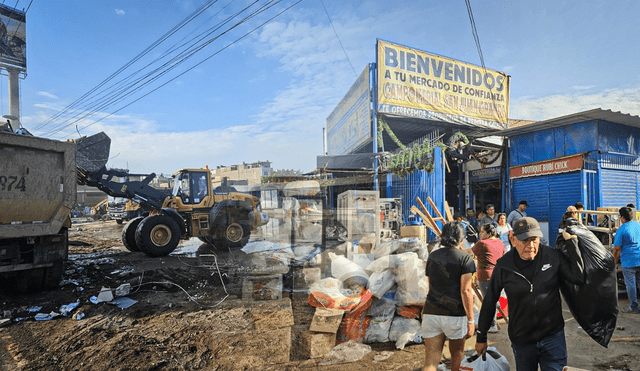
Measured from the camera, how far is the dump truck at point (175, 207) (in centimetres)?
880

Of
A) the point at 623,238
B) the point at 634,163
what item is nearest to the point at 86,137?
the point at 623,238

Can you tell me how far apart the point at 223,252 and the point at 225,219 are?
1002 mm

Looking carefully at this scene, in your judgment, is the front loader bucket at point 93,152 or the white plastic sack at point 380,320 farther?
the front loader bucket at point 93,152

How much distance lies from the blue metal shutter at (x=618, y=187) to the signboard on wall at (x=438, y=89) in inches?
206

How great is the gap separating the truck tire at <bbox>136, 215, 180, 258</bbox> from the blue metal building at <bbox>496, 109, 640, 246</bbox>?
980cm

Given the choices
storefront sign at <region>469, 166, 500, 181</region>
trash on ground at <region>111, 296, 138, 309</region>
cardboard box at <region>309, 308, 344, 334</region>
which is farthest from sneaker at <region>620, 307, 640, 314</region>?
storefront sign at <region>469, 166, 500, 181</region>

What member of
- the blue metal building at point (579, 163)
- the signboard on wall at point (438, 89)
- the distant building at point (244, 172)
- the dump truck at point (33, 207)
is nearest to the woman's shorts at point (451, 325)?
the dump truck at point (33, 207)

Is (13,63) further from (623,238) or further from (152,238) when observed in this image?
(623,238)

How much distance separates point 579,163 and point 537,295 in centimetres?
822

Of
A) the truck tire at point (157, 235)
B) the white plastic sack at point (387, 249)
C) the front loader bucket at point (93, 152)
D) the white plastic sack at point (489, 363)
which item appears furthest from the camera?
the front loader bucket at point (93, 152)

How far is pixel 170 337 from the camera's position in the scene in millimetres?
3928

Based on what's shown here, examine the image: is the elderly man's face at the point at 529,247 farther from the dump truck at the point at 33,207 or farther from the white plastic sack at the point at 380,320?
the dump truck at the point at 33,207

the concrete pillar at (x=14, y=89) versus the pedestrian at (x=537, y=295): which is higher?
the concrete pillar at (x=14, y=89)

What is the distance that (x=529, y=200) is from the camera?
9.79 metres
